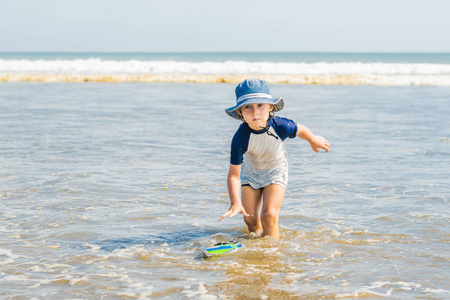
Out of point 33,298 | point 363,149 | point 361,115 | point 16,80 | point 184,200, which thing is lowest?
point 33,298

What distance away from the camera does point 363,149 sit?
1019cm

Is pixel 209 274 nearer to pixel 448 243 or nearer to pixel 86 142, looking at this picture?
pixel 448 243

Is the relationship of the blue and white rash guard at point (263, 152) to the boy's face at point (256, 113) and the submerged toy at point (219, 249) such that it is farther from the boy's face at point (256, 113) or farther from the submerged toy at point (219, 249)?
the submerged toy at point (219, 249)

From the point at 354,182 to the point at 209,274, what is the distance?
3878 mm

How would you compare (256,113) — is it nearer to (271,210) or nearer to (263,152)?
(263,152)

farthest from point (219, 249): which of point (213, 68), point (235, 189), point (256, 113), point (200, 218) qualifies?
point (213, 68)

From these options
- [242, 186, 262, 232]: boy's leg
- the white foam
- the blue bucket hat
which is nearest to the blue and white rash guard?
[242, 186, 262, 232]: boy's leg

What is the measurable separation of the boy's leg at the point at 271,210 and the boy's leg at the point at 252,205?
0.51ft

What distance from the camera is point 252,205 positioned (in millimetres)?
5348

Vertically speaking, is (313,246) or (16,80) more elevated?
(16,80)

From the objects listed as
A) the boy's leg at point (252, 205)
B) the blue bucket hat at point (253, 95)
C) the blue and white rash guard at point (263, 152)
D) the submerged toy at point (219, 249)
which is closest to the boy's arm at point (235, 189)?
the blue and white rash guard at point (263, 152)

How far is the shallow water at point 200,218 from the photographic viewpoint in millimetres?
3977

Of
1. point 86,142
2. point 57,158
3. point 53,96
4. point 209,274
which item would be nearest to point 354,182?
point 209,274

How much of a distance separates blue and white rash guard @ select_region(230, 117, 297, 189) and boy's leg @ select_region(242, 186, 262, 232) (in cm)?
7
